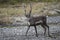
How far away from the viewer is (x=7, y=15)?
10664 mm

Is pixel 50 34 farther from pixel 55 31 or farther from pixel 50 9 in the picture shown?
pixel 50 9

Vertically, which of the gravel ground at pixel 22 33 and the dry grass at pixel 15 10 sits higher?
the gravel ground at pixel 22 33

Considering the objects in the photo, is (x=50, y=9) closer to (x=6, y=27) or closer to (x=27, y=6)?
(x=27, y=6)

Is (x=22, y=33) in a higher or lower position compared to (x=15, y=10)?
higher

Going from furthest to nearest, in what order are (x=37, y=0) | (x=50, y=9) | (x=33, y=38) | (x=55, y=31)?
(x=37, y=0), (x=50, y=9), (x=55, y=31), (x=33, y=38)

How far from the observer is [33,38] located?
272 inches

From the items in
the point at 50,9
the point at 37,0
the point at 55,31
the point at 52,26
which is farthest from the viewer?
the point at 37,0

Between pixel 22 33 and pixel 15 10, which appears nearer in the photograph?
pixel 22 33

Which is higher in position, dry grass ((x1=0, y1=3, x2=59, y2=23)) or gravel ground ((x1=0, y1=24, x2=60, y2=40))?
gravel ground ((x1=0, y1=24, x2=60, y2=40))

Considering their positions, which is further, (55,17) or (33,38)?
(55,17)

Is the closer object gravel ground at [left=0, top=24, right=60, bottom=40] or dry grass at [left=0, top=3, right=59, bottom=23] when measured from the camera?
gravel ground at [left=0, top=24, right=60, bottom=40]

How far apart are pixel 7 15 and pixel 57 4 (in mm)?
2452

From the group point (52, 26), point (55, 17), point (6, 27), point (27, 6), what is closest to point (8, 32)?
point (6, 27)

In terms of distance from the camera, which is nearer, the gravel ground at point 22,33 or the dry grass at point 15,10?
the gravel ground at point 22,33
